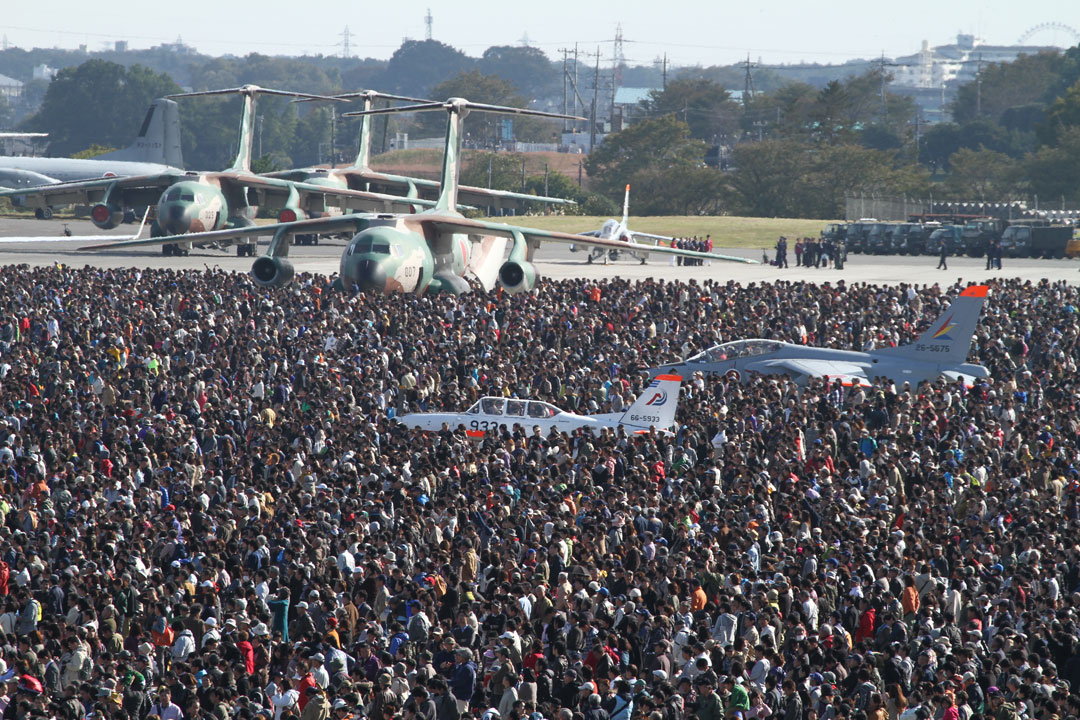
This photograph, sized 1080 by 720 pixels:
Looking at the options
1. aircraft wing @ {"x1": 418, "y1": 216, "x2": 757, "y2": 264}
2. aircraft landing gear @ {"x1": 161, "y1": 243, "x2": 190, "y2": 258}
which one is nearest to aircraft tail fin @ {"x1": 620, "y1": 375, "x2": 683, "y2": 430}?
aircraft wing @ {"x1": 418, "y1": 216, "x2": 757, "y2": 264}

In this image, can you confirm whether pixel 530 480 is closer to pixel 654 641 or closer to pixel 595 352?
pixel 654 641

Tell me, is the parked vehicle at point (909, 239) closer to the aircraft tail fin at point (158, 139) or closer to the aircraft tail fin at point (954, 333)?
the aircraft tail fin at point (954, 333)

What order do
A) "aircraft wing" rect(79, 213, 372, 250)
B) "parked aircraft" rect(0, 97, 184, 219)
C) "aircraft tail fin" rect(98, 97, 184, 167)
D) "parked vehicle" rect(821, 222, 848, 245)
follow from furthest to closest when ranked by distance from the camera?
"aircraft tail fin" rect(98, 97, 184, 167) → "parked aircraft" rect(0, 97, 184, 219) → "parked vehicle" rect(821, 222, 848, 245) → "aircraft wing" rect(79, 213, 372, 250)

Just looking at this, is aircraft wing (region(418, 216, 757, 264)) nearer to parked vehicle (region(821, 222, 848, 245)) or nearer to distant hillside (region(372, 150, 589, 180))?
parked vehicle (region(821, 222, 848, 245))

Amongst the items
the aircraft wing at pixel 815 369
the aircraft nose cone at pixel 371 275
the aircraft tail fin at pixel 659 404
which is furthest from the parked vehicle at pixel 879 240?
the aircraft tail fin at pixel 659 404

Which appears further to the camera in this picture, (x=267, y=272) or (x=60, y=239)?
(x=267, y=272)

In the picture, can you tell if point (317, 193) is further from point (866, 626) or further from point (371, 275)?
point (866, 626)

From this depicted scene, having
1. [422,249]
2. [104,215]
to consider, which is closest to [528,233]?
[422,249]
